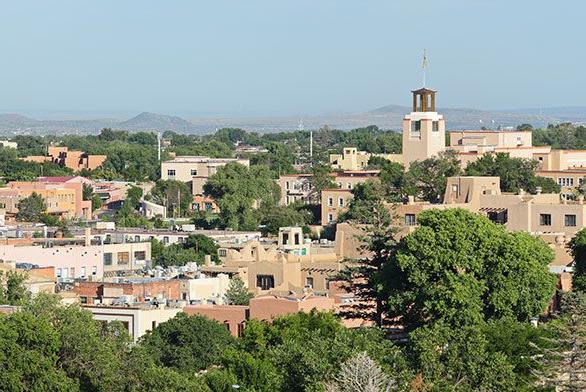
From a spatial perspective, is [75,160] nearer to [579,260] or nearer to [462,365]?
[579,260]

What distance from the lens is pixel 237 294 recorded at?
50.7 metres

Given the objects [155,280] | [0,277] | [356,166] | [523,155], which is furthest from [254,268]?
[356,166]

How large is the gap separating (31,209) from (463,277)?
157 feet

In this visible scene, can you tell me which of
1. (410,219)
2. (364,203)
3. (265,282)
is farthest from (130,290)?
(410,219)

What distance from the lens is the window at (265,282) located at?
54875 millimetres

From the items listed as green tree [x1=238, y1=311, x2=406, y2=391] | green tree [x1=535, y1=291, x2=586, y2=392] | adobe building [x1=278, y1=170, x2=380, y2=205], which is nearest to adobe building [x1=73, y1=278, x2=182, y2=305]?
green tree [x1=238, y1=311, x2=406, y2=391]

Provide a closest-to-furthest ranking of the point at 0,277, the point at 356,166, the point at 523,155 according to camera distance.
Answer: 1. the point at 0,277
2. the point at 523,155
3. the point at 356,166

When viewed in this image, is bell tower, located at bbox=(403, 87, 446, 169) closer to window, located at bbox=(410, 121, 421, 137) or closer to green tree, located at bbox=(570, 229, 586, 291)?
window, located at bbox=(410, 121, 421, 137)

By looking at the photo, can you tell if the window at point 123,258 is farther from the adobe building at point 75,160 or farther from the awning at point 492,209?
the adobe building at point 75,160

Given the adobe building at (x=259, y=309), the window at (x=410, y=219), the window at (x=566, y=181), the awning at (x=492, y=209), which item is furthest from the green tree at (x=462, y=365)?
the window at (x=566, y=181)

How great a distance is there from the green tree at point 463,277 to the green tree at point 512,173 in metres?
32.1

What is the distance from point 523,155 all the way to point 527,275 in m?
49.9

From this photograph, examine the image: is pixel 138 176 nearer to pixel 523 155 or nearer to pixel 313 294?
pixel 523 155

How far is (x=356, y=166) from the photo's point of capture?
10669 centimetres
